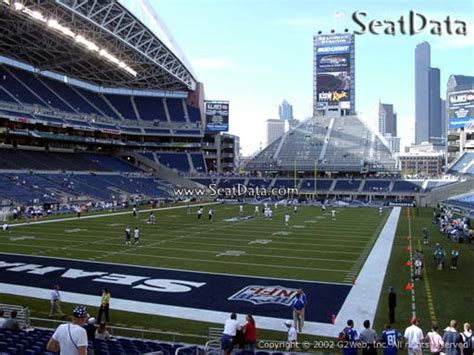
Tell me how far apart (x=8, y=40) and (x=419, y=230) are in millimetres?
42405

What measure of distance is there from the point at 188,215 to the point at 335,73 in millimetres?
58069

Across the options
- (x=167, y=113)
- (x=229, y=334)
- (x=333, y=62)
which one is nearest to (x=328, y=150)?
(x=333, y=62)

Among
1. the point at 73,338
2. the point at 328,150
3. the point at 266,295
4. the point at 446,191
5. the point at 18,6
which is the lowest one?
the point at 266,295

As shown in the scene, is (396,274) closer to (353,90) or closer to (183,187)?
(183,187)

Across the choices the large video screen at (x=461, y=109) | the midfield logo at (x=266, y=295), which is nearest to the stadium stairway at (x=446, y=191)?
the large video screen at (x=461, y=109)

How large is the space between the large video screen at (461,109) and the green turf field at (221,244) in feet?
202

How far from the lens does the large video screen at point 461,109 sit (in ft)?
292

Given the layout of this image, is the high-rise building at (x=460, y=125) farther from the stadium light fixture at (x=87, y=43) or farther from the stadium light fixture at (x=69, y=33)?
the stadium light fixture at (x=87, y=43)

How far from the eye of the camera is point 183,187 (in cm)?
6931

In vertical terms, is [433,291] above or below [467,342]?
below

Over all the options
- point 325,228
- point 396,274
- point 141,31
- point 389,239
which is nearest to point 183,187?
point 141,31

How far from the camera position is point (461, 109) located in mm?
93562

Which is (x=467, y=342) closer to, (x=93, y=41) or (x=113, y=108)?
(x=93, y=41)

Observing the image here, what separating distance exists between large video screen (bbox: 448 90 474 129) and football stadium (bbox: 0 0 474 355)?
397 millimetres
